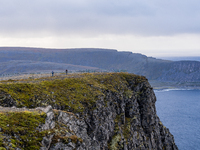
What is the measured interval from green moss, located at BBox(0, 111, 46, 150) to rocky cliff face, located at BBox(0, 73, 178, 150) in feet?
0.32

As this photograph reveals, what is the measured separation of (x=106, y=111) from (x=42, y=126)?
29386 mm

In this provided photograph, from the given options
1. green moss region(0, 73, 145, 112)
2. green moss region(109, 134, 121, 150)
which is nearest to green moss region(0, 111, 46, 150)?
green moss region(0, 73, 145, 112)

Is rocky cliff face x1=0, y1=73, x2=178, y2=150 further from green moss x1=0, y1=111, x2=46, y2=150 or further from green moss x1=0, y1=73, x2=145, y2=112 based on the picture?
green moss x1=0, y1=73, x2=145, y2=112

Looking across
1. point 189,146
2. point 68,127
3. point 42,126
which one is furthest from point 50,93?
point 189,146

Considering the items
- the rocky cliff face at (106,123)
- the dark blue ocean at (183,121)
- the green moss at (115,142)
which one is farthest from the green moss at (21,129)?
the dark blue ocean at (183,121)

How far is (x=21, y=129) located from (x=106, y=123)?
101 feet

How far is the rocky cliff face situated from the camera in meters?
23.5

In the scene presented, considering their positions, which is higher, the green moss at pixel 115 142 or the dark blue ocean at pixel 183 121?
the green moss at pixel 115 142

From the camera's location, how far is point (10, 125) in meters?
21.8

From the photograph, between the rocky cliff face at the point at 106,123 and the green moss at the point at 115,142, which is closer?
the rocky cliff face at the point at 106,123

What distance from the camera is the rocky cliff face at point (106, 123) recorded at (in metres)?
23.5

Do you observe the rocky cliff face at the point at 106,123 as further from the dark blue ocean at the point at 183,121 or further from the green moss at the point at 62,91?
the dark blue ocean at the point at 183,121

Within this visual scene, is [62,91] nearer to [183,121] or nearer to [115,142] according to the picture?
[115,142]

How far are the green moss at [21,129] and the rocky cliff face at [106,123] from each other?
0.10 m
